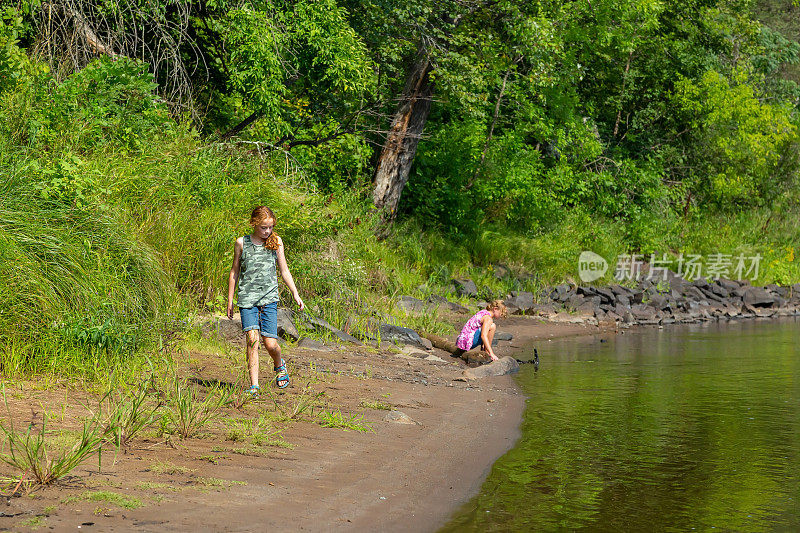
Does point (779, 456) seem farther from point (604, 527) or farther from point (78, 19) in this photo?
point (78, 19)

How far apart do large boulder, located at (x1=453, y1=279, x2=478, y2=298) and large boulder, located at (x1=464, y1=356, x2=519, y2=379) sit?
7.01 m

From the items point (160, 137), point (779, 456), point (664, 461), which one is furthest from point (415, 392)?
point (160, 137)

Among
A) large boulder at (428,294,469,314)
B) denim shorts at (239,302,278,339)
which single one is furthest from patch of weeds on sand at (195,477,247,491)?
large boulder at (428,294,469,314)

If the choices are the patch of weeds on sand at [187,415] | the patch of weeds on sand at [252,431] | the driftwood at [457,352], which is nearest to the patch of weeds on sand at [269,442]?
the patch of weeds on sand at [252,431]

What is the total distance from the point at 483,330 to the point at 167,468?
7.71 meters

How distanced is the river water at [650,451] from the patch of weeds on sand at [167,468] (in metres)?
1.73

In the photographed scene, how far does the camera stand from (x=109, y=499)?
5.06 m

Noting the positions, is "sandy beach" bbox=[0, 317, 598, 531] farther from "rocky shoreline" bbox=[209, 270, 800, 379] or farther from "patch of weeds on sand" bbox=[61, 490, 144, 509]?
"rocky shoreline" bbox=[209, 270, 800, 379]

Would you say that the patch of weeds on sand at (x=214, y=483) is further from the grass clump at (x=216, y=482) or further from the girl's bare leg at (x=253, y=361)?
the girl's bare leg at (x=253, y=361)

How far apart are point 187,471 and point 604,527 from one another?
2.65 metres

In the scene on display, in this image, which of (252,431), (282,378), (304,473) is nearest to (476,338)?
(282,378)

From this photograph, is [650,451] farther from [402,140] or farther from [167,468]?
[402,140]

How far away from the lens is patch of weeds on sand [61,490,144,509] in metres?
5.02

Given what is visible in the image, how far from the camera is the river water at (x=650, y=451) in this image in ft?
19.4
